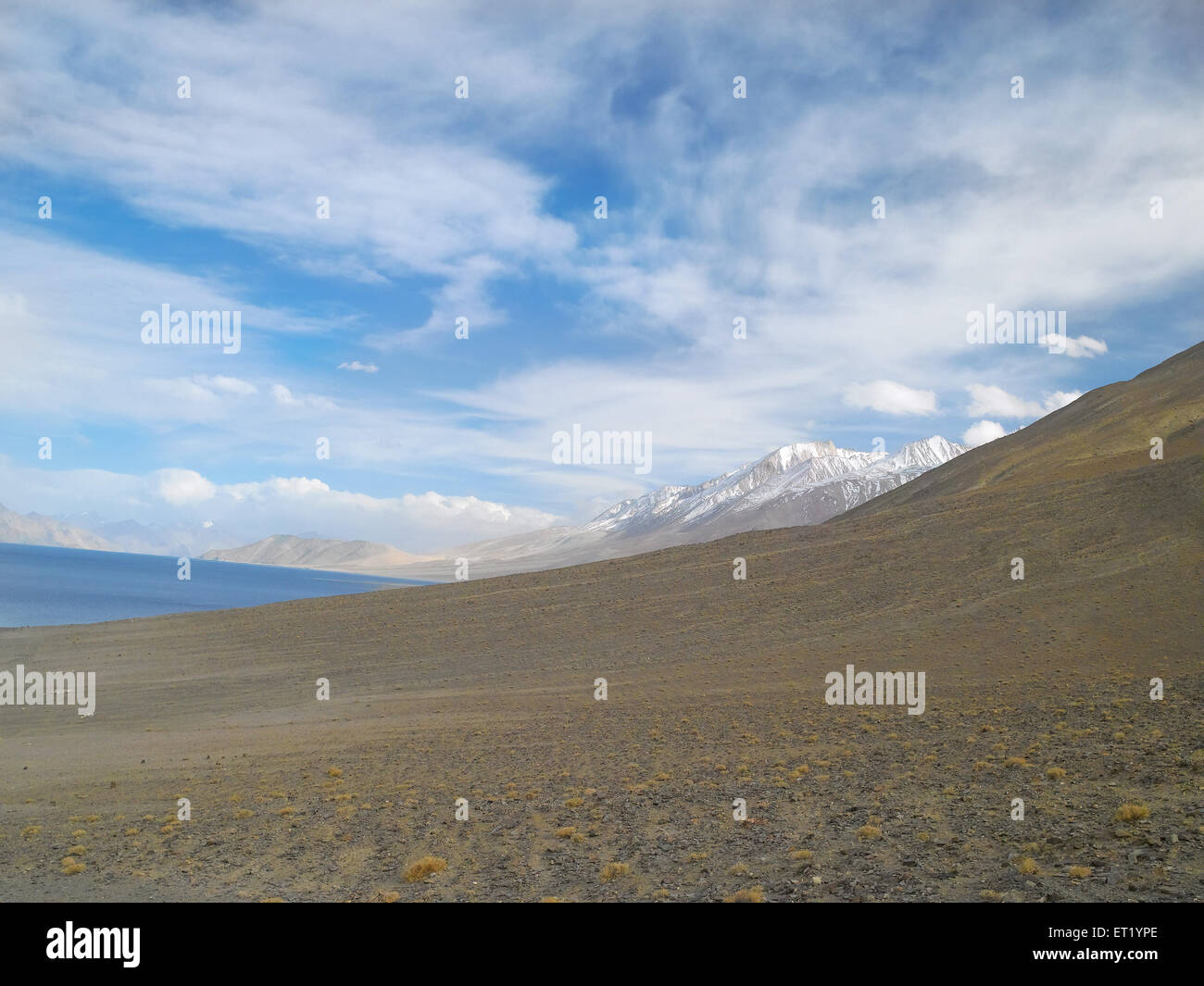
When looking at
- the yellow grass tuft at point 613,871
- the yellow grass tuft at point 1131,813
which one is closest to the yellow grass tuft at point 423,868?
the yellow grass tuft at point 613,871

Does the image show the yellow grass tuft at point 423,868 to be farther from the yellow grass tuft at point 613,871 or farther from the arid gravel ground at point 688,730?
the yellow grass tuft at point 613,871

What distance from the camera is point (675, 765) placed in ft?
53.9

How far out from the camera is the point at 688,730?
20609 mm

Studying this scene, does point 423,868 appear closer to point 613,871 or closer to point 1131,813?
point 613,871

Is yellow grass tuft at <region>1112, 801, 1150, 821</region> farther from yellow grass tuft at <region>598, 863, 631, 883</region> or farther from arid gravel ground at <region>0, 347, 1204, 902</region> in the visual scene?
yellow grass tuft at <region>598, 863, 631, 883</region>

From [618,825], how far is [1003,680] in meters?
17.9

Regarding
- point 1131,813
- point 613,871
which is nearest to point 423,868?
point 613,871

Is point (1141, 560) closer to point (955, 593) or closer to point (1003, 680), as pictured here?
point (955, 593)

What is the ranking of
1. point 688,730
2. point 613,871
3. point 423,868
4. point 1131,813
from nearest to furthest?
point 1131,813
point 613,871
point 423,868
point 688,730

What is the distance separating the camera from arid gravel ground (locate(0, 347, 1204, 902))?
9992 mm
